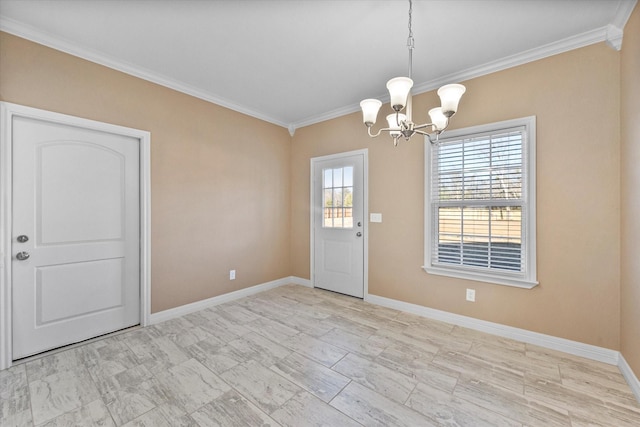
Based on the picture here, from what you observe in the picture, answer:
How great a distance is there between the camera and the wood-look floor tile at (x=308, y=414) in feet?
5.21

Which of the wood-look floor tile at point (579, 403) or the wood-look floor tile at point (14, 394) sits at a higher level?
the wood-look floor tile at point (14, 394)

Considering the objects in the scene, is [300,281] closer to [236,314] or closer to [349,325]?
[236,314]

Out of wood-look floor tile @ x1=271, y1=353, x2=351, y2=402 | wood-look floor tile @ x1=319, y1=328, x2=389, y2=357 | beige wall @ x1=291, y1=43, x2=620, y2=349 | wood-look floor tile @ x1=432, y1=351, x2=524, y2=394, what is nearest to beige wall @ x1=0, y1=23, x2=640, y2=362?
beige wall @ x1=291, y1=43, x2=620, y2=349

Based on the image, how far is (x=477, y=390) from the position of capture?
1875 millimetres

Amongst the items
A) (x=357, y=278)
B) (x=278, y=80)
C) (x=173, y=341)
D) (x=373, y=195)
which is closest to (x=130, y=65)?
(x=278, y=80)

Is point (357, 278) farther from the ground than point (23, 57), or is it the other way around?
point (23, 57)

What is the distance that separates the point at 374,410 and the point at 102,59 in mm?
3735

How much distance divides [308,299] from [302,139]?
2537 mm

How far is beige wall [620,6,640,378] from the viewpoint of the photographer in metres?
1.83

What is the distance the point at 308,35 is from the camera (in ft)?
7.43

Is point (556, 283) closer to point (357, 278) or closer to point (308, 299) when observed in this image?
point (357, 278)

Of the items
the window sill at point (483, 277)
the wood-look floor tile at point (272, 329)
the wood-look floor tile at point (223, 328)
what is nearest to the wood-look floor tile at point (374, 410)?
the wood-look floor tile at point (272, 329)

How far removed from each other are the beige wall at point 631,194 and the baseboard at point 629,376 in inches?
1.6

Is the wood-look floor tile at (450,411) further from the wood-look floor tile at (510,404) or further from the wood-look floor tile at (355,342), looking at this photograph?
the wood-look floor tile at (355,342)
